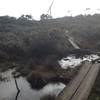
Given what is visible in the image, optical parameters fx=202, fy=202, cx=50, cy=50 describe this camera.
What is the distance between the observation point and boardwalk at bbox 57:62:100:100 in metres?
9.13

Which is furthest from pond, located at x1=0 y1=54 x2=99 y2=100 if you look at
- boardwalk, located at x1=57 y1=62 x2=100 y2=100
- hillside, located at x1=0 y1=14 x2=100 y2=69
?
hillside, located at x1=0 y1=14 x2=100 y2=69

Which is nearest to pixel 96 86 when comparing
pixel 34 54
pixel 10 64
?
pixel 10 64

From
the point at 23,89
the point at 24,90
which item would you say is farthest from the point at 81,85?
the point at 23,89

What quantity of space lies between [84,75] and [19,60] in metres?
8.75

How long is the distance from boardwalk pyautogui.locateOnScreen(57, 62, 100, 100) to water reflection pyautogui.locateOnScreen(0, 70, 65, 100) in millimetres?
1176

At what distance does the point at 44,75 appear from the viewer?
13773 millimetres

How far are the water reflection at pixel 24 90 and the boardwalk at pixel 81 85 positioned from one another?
3.86ft

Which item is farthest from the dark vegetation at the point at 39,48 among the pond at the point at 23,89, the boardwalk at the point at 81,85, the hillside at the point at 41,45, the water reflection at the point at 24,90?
the boardwalk at the point at 81,85

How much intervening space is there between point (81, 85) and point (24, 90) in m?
3.47

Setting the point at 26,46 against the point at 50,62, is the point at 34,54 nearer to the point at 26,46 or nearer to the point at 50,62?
the point at 26,46

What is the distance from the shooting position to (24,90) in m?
11.8

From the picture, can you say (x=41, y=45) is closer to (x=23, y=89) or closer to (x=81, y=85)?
(x=23, y=89)

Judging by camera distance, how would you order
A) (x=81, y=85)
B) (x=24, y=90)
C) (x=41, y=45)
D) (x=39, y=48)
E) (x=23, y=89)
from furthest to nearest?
(x=41, y=45) < (x=39, y=48) < (x=23, y=89) < (x=24, y=90) < (x=81, y=85)

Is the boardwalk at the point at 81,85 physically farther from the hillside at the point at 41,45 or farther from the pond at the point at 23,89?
the hillside at the point at 41,45
